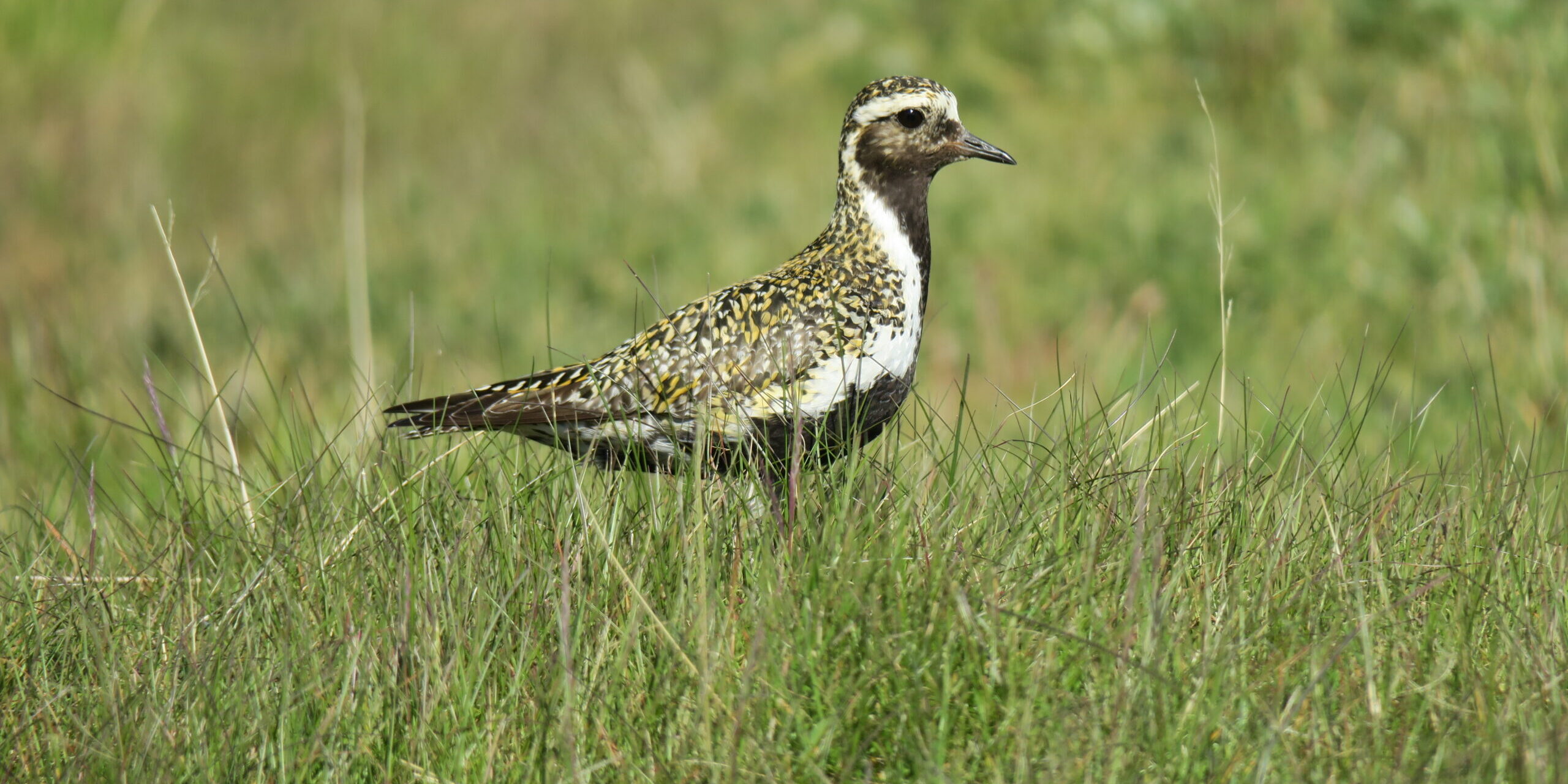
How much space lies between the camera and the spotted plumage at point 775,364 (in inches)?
164

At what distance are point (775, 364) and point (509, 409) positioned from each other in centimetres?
87

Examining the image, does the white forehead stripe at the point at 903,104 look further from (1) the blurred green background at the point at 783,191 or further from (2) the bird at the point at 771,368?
(1) the blurred green background at the point at 783,191

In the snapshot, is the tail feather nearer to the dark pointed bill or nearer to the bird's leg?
the bird's leg

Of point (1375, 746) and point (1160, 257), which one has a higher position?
point (1160, 257)

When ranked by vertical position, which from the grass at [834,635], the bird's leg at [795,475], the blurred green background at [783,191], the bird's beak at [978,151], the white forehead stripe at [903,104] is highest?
the blurred green background at [783,191]

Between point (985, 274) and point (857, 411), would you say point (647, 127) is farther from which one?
point (857, 411)

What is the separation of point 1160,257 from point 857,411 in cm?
553

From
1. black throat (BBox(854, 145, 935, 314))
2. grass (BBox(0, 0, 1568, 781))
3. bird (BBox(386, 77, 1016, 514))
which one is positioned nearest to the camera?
grass (BBox(0, 0, 1568, 781))

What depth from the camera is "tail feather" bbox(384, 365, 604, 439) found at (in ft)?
13.9

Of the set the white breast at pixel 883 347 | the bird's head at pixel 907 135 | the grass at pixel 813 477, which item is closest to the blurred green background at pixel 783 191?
the grass at pixel 813 477

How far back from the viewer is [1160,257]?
902cm

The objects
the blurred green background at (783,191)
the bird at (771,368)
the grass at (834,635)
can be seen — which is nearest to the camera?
the grass at (834,635)

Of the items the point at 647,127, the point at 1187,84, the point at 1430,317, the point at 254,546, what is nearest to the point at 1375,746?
the point at 254,546

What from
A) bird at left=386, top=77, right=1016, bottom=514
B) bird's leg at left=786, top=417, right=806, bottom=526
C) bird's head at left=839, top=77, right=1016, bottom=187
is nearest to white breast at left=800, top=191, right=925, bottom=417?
bird at left=386, top=77, right=1016, bottom=514
